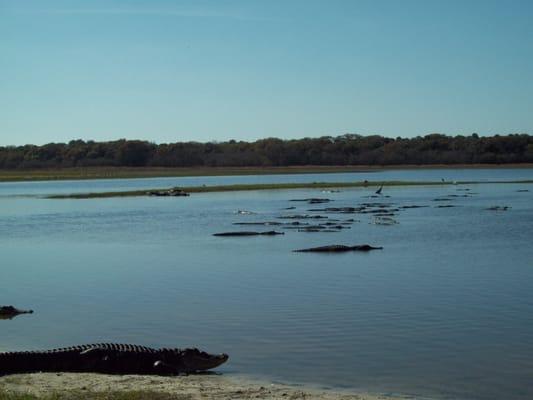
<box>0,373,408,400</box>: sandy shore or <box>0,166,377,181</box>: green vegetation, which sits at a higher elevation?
<box>0,166,377,181</box>: green vegetation

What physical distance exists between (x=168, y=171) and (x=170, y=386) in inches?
4315

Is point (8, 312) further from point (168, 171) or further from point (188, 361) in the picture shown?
point (168, 171)

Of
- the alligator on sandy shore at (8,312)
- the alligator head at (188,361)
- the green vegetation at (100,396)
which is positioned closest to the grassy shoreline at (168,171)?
the alligator on sandy shore at (8,312)

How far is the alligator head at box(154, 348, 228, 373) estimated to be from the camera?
410 inches

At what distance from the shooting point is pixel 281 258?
22469 mm

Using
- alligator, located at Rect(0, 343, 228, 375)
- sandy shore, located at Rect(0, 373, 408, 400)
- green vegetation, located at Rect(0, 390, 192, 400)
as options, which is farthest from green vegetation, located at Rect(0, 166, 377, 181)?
green vegetation, located at Rect(0, 390, 192, 400)

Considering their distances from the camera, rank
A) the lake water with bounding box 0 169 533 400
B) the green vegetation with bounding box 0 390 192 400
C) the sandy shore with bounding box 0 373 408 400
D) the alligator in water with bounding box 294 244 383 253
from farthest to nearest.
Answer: the alligator in water with bounding box 294 244 383 253 → the lake water with bounding box 0 169 533 400 → the sandy shore with bounding box 0 373 408 400 → the green vegetation with bounding box 0 390 192 400

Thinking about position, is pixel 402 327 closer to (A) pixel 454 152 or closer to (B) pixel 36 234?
(B) pixel 36 234

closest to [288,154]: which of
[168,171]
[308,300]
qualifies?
[168,171]

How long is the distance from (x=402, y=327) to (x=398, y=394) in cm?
375

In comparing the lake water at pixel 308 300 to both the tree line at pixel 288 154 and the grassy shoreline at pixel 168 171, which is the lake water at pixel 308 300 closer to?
the grassy shoreline at pixel 168 171

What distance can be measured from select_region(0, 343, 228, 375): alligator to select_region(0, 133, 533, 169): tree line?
117 meters

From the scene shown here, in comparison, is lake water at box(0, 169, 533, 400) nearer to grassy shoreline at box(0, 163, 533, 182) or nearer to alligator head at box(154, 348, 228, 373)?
alligator head at box(154, 348, 228, 373)

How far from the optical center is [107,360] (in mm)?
10336
